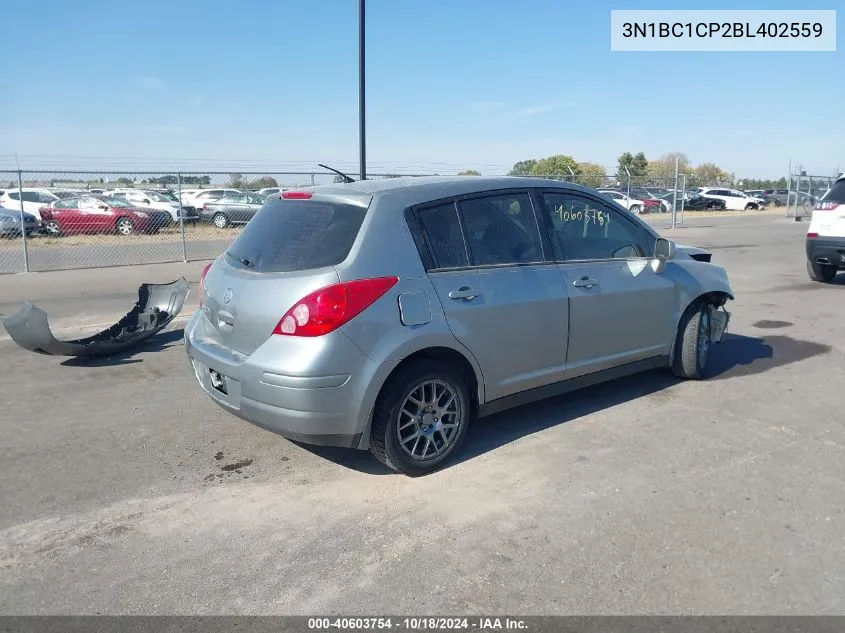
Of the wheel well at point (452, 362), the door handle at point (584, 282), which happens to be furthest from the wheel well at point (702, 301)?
the wheel well at point (452, 362)

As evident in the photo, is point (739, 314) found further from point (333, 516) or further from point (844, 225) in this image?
point (333, 516)

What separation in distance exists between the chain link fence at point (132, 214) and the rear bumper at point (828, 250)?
6.49m

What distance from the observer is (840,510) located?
3.70m

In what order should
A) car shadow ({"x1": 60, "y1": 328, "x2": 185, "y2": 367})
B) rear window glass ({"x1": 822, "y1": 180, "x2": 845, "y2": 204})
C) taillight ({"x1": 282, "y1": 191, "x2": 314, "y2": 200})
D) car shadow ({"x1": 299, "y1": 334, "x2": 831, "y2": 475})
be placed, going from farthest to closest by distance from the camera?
1. rear window glass ({"x1": 822, "y1": 180, "x2": 845, "y2": 204})
2. car shadow ({"x1": 60, "y1": 328, "x2": 185, "y2": 367})
3. car shadow ({"x1": 299, "y1": 334, "x2": 831, "y2": 475})
4. taillight ({"x1": 282, "y1": 191, "x2": 314, "y2": 200})

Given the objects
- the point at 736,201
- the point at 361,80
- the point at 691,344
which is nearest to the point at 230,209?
the point at 361,80

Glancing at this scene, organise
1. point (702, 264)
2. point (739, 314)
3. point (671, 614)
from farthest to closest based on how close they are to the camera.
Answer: point (739, 314) < point (702, 264) < point (671, 614)

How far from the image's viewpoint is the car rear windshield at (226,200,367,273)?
157 inches

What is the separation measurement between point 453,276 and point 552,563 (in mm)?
1699

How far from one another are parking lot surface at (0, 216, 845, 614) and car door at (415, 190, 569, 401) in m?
0.54

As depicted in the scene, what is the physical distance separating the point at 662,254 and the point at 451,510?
2.73m

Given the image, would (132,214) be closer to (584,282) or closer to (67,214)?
(67,214)

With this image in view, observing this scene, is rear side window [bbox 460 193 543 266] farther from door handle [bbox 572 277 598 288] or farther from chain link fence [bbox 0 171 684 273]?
chain link fence [bbox 0 171 684 273]

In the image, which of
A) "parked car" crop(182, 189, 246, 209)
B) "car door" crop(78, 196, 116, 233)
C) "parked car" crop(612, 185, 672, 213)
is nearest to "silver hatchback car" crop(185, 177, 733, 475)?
"car door" crop(78, 196, 116, 233)

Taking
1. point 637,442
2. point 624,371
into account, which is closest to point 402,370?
point 637,442
